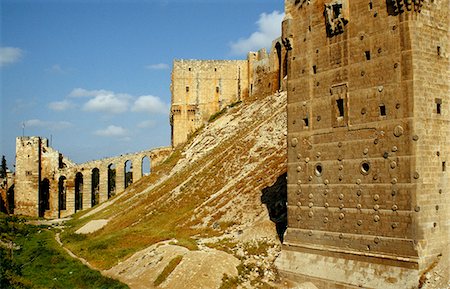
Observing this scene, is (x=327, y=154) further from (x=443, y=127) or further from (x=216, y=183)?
(x=216, y=183)

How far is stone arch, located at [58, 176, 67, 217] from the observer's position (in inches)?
3169

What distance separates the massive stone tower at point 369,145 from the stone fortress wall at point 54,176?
54022 mm

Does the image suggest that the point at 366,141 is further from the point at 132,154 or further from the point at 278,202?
the point at 132,154

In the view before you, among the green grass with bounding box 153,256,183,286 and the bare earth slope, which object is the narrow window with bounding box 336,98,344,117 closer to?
the bare earth slope

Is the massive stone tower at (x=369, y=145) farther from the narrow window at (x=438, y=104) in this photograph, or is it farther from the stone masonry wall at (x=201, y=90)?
the stone masonry wall at (x=201, y=90)

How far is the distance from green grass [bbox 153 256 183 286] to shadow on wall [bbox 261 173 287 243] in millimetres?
6131

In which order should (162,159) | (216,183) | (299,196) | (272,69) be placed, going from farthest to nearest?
1. (162,159)
2. (272,69)
3. (216,183)
4. (299,196)

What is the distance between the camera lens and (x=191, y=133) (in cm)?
8050

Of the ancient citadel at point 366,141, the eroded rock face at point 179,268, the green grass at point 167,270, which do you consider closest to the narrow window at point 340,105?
the ancient citadel at point 366,141

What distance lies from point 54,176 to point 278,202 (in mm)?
53416

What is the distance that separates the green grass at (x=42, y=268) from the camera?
3169 cm

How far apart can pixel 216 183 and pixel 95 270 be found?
17078 mm

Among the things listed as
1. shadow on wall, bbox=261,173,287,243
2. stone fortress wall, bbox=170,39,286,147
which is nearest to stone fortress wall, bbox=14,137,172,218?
stone fortress wall, bbox=170,39,286,147

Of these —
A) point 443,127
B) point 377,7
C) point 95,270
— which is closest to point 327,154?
point 443,127
